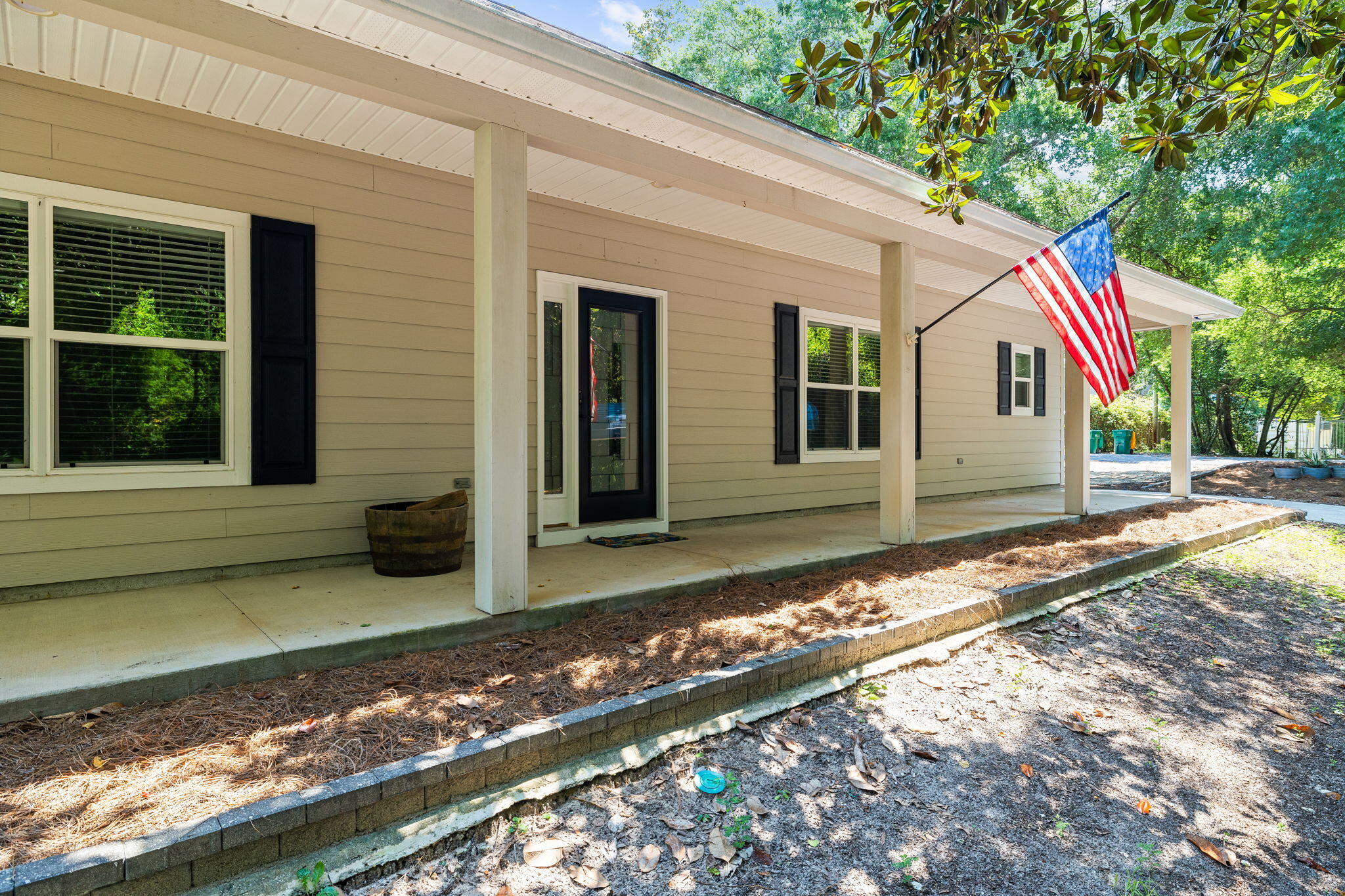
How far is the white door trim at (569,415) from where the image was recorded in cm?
540

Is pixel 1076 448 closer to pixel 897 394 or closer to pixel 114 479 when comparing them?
pixel 897 394

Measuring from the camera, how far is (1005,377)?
9812 millimetres

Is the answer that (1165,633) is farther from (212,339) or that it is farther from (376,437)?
(212,339)

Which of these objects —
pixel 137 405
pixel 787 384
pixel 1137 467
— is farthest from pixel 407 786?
pixel 1137 467

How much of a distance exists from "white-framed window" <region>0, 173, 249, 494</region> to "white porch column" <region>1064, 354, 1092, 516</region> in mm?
7377

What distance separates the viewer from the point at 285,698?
2.67 metres

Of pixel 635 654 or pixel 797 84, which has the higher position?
pixel 797 84

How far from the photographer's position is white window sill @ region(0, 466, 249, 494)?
3.58 meters

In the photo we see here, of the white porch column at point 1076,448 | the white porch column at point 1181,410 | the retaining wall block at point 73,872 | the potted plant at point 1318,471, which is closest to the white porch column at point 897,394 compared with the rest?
the white porch column at point 1076,448

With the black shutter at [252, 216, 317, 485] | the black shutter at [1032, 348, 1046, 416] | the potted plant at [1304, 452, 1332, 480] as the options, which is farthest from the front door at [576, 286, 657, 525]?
the potted plant at [1304, 452, 1332, 480]

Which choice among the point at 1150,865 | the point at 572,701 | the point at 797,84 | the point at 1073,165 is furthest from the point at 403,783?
the point at 1073,165

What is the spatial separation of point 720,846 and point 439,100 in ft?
10.4

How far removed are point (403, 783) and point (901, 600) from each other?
2.90 meters

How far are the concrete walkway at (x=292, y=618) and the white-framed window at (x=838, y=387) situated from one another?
2.27 m
